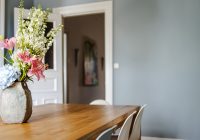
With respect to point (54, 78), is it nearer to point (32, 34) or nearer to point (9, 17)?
point (9, 17)

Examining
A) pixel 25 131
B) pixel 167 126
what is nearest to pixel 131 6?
pixel 167 126

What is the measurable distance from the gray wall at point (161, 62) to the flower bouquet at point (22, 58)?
2.53m

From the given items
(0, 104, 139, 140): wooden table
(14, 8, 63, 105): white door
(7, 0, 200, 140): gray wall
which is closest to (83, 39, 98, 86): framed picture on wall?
(14, 8, 63, 105): white door

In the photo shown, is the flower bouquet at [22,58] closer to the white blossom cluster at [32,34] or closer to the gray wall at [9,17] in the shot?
the white blossom cluster at [32,34]

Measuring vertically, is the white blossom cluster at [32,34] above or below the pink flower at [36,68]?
above

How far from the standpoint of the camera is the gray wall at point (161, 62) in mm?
3783

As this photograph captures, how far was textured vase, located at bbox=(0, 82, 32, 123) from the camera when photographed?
1.65 m

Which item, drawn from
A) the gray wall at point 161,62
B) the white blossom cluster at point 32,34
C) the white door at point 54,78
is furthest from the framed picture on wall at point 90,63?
the white blossom cluster at point 32,34

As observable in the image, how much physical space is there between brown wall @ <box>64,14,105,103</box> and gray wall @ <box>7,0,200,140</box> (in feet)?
6.79

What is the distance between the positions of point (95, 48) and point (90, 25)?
2.37 ft

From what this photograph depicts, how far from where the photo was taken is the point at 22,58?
64.9 inches

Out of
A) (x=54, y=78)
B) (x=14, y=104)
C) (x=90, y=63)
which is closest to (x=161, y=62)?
(x=54, y=78)

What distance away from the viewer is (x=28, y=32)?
171 cm

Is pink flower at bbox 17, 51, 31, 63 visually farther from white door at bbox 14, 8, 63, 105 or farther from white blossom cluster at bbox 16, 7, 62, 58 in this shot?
white door at bbox 14, 8, 63, 105
